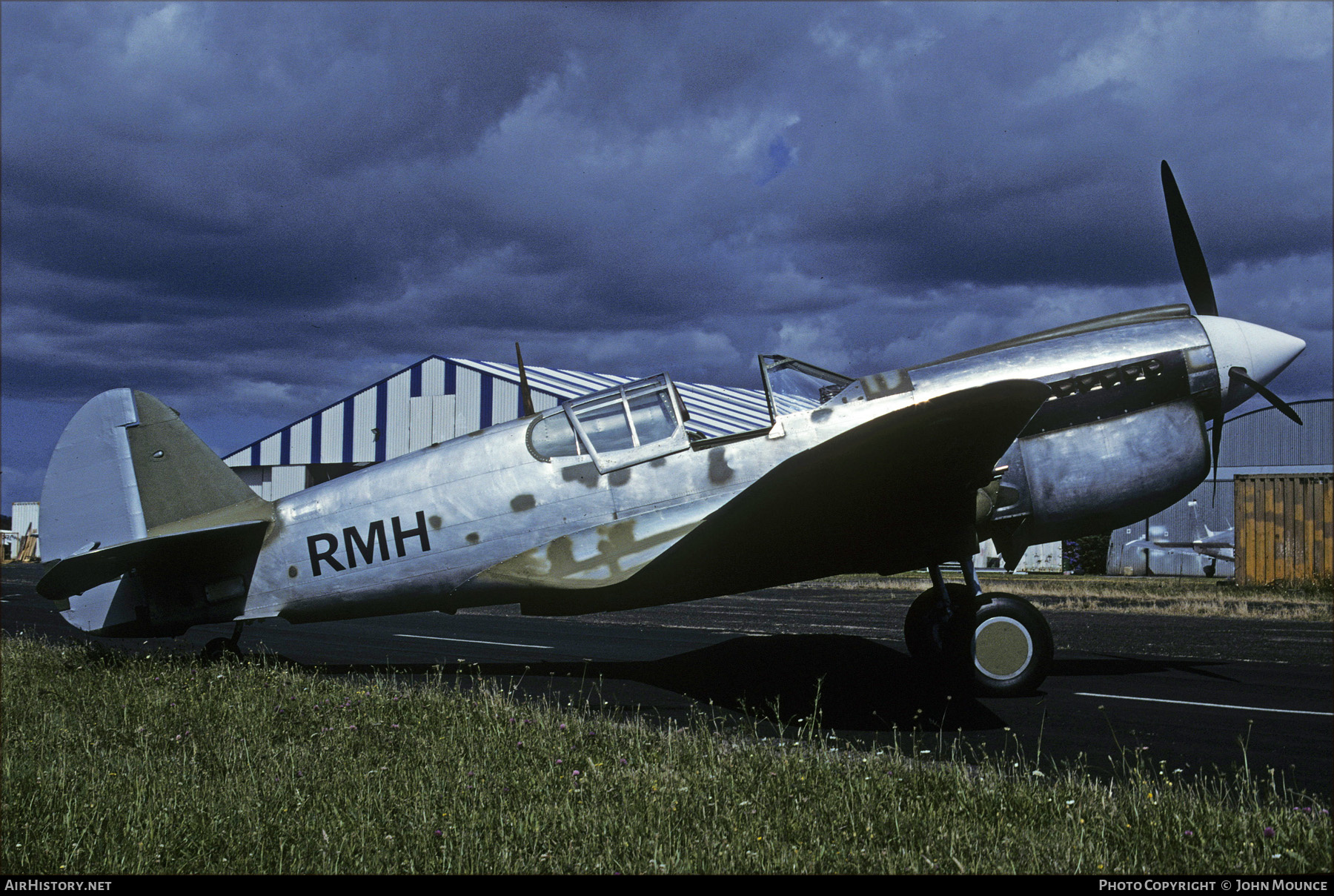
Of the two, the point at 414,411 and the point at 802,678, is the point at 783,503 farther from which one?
the point at 414,411

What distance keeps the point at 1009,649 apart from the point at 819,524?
6.25 ft

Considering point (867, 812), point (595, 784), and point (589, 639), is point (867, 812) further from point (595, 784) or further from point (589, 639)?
point (589, 639)

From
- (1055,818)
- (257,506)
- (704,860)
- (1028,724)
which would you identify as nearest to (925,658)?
(1028,724)

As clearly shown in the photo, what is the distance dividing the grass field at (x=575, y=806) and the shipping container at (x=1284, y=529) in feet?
68.3

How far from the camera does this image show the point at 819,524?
7.06m

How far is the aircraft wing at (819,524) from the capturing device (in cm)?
594

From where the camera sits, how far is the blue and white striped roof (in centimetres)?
2942

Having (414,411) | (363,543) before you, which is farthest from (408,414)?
(363,543)

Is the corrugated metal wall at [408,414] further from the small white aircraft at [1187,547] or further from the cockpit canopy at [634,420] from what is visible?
the small white aircraft at [1187,547]

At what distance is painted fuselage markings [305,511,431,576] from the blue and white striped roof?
1825 cm

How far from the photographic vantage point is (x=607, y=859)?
338cm

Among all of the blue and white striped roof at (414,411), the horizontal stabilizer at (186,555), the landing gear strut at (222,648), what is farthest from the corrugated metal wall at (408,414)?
the horizontal stabilizer at (186,555)

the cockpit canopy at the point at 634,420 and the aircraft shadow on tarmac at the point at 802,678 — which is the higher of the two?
the cockpit canopy at the point at 634,420
